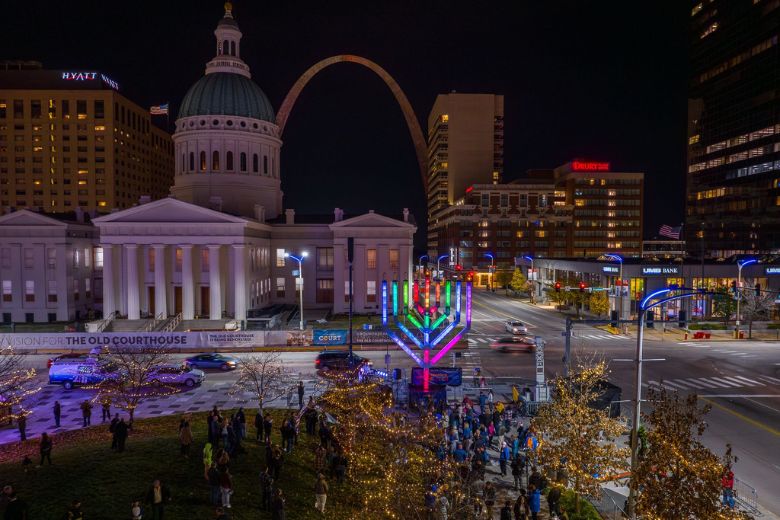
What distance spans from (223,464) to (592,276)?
64.1 m

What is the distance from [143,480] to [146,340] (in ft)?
94.5

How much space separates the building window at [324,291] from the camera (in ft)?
225

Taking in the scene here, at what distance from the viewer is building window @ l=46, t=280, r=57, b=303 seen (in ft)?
193

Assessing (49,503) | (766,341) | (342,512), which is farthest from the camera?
(766,341)

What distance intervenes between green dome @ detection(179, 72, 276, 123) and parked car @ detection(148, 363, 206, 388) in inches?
1816

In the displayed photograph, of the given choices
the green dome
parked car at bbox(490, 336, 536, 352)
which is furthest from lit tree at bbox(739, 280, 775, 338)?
the green dome

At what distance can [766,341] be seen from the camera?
166 ft

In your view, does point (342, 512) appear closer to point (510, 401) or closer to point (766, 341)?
point (510, 401)

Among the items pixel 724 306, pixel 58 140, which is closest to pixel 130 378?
pixel 724 306

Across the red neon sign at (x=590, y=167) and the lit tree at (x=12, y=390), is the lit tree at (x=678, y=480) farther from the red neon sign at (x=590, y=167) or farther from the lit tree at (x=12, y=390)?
the red neon sign at (x=590, y=167)

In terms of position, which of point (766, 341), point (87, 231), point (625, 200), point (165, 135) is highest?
point (165, 135)

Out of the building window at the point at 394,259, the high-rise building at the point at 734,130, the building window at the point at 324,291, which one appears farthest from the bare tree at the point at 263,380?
the high-rise building at the point at 734,130

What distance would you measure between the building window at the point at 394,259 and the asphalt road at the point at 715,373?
1177cm

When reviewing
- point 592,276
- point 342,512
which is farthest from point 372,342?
point 592,276
